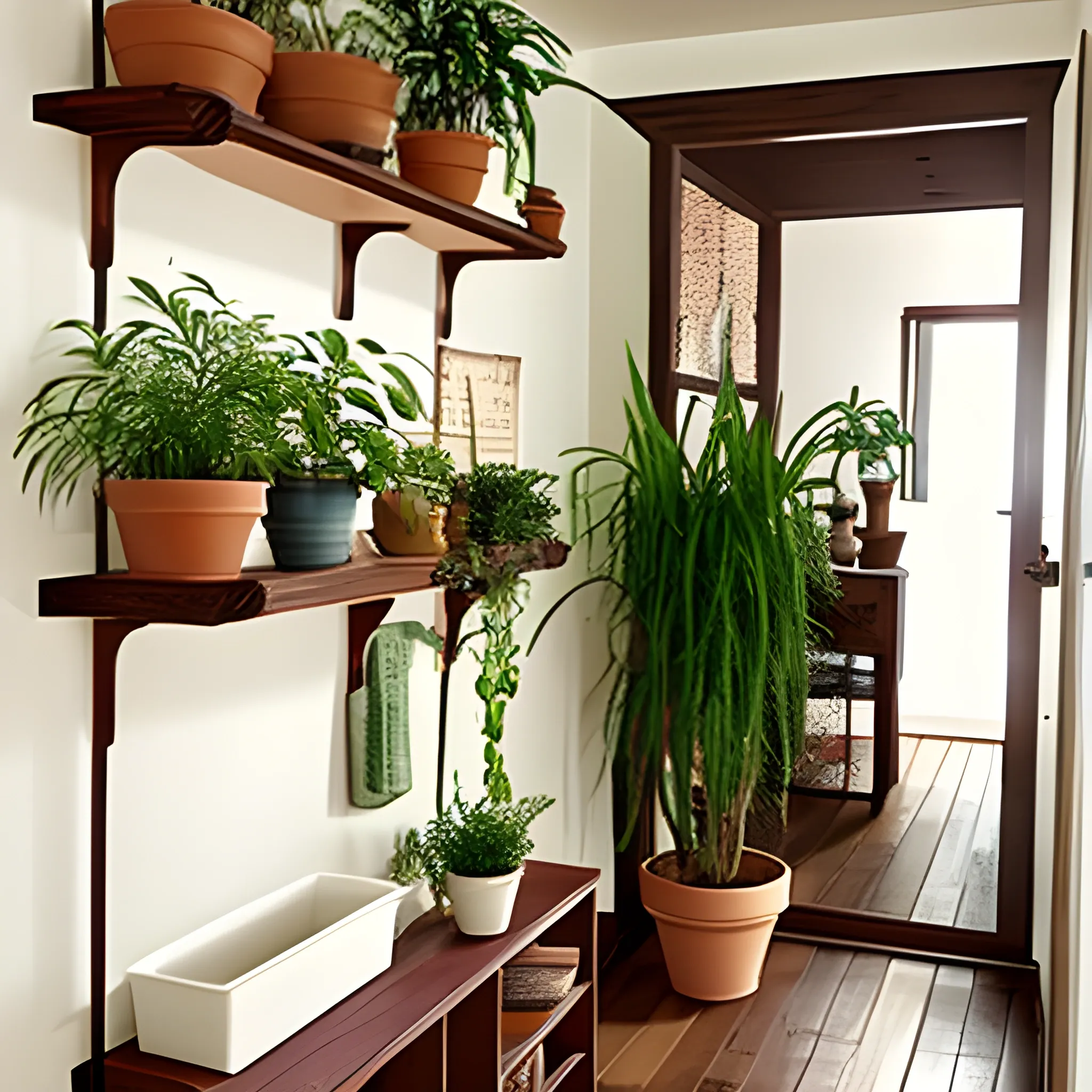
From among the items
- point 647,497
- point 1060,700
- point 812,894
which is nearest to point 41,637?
point 647,497

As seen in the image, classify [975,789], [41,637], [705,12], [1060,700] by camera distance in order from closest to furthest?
1. [41,637]
2. [1060,700]
3. [705,12]
4. [975,789]

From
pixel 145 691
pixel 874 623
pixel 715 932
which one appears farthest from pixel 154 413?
pixel 874 623

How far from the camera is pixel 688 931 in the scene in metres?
3.02

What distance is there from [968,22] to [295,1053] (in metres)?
2.72

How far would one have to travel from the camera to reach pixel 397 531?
200 cm

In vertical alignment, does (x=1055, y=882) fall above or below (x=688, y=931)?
above

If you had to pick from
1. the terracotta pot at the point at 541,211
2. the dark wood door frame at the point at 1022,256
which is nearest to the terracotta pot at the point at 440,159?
the terracotta pot at the point at 541,211

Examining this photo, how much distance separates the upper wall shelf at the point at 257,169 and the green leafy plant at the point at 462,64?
16 cm

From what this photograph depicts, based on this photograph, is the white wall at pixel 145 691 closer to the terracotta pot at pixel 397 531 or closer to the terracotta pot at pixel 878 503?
the terracotta pot at pixel 397 531

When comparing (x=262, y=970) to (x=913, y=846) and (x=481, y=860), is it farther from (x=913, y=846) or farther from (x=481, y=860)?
(x=913, y=846)

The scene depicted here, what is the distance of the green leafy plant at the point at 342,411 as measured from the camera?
1.69 m

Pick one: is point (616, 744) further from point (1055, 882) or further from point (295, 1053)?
point (295, 1053)

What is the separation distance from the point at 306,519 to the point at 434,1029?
81cm

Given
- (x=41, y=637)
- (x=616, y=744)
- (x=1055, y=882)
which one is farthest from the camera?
(x=616, y=744)
